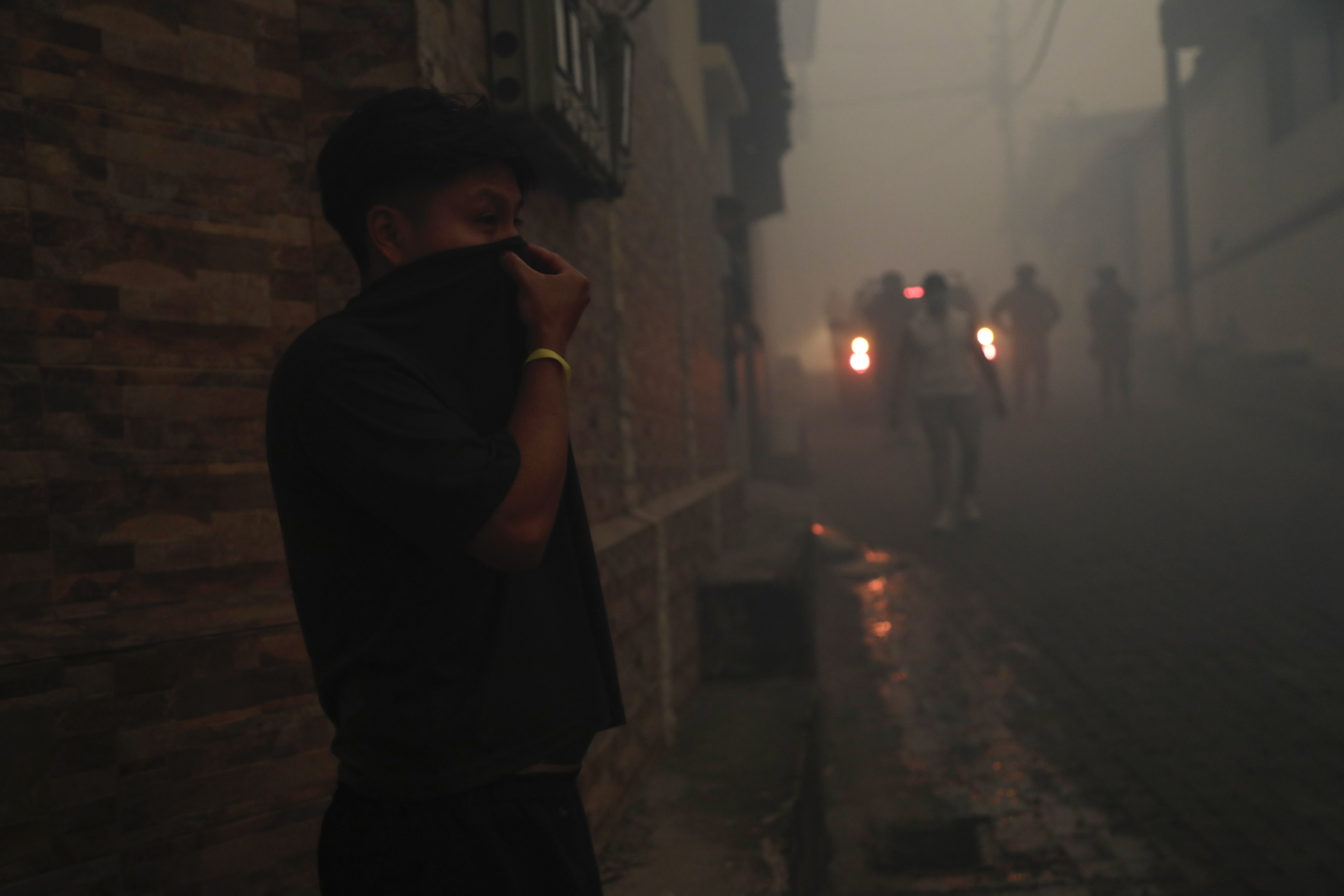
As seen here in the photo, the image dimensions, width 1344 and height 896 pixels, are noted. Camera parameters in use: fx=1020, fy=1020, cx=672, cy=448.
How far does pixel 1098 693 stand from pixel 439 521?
4621mm

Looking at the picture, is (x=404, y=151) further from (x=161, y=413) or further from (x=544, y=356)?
(x=161, y=413)

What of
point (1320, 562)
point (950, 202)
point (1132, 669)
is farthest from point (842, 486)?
point (950, 202)

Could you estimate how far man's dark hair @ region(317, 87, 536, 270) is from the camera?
4.31 ft

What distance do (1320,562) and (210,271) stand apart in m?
6.89

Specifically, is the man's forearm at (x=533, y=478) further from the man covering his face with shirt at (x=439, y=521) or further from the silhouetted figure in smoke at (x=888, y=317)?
the silhouetted figure in smoke at (x=888, y=317)

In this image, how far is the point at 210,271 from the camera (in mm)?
2342

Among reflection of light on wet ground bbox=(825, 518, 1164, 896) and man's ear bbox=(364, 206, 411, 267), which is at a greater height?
man's ear bbox=(364, 206, 411, 267)

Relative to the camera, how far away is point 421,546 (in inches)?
46.3

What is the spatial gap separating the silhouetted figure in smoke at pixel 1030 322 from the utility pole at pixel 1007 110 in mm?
23354

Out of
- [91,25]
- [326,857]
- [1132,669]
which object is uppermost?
[91,25]

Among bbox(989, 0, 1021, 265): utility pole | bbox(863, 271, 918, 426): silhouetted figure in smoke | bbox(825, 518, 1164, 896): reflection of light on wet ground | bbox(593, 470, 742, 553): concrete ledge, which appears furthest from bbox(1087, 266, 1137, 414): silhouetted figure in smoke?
bbox(989, 0, 1021, 265): utility pole

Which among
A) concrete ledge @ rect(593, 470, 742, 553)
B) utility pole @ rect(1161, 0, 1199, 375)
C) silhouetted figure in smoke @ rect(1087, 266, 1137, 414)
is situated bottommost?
concrete ledge @ rect(593, 470, 742, 553)

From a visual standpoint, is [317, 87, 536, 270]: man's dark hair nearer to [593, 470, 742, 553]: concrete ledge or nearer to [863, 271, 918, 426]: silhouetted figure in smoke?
[593, 470, 742, 553]: concrete ledge

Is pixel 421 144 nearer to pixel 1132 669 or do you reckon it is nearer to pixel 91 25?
pixel 91 25
